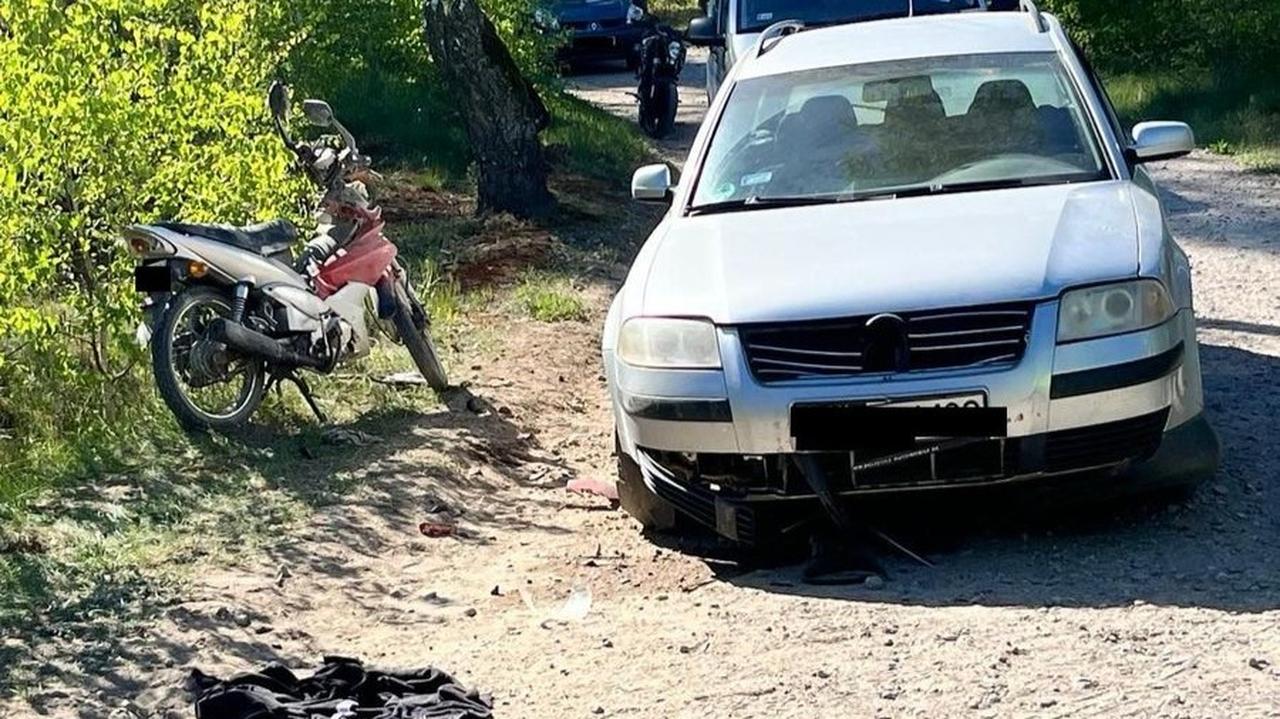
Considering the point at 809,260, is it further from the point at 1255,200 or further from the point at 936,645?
the point at 1255,200

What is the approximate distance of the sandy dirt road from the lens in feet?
16.3

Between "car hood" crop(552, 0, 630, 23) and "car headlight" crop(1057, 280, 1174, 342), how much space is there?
23014mm

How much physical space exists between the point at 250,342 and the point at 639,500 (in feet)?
6.31

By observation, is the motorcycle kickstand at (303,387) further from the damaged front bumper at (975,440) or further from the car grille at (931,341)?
the car grille at (931,341)

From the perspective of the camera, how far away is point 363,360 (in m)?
9.30

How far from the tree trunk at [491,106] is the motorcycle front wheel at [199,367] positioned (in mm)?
6025

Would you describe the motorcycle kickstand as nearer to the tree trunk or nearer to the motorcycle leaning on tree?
the tree trunk

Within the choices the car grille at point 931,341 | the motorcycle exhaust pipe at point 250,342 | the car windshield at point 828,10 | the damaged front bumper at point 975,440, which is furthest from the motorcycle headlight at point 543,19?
the car grille at point 931,341

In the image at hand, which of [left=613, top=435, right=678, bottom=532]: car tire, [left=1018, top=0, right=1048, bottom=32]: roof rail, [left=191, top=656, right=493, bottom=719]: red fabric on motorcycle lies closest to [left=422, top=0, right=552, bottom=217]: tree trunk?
[left=1018, top=0, right=1048, bottom=32]: roof rail

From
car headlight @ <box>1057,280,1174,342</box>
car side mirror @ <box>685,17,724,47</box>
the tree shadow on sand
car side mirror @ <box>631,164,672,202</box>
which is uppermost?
car side mirror @ <box>631,164,672,202</box>

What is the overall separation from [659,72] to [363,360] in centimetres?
1083

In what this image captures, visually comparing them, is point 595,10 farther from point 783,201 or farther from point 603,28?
point 783,201

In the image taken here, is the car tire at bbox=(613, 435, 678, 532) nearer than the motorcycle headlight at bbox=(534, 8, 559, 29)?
Yes

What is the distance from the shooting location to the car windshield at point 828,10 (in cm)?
1255
